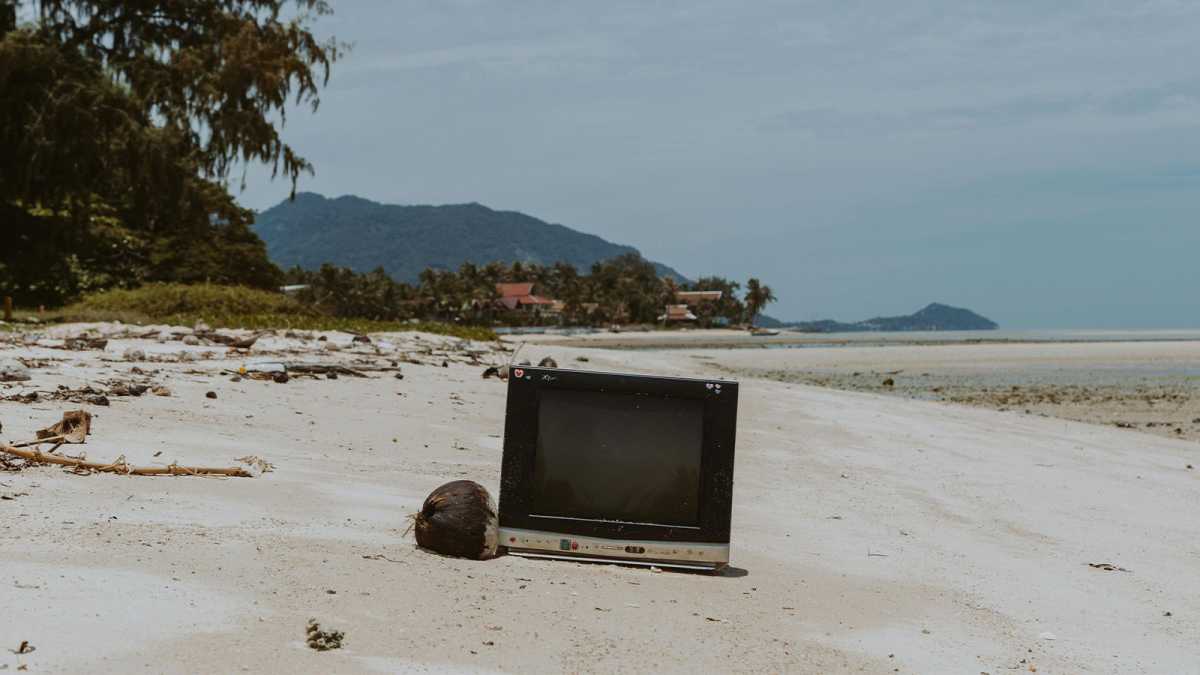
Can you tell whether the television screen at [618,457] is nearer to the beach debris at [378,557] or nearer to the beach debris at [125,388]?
the beach debris at [378,557]

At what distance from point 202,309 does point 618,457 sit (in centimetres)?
2160

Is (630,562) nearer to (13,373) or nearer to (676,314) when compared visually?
(13,373)

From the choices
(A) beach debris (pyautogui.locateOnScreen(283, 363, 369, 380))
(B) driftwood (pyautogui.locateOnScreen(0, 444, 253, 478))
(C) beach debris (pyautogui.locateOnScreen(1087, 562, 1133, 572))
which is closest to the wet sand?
(C) beach debris (pyautogui.locateOnScreen(1087, 562, 1133, 572))

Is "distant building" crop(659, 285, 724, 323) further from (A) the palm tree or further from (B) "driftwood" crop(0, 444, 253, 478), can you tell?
(B) "driftwood" crop(0, 444, 253, 478)

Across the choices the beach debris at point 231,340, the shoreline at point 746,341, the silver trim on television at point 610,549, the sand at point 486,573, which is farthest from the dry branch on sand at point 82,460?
the shoreline at point 746,341

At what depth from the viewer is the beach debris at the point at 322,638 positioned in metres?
2.81

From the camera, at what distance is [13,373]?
23.3 ft

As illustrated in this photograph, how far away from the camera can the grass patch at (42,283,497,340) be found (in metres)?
19.5

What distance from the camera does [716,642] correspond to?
3.33m

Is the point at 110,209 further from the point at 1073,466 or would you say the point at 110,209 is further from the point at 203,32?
the point at 1073,466

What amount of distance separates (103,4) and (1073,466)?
29581mm

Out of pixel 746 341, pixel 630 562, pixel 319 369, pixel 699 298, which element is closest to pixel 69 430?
pixel 630 562

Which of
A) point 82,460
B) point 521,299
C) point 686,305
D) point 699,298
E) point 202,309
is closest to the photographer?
point 82,460

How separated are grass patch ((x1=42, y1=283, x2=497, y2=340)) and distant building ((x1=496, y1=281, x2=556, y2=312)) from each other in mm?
93634
